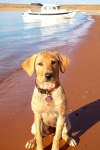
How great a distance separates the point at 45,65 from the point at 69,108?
1.98 metres

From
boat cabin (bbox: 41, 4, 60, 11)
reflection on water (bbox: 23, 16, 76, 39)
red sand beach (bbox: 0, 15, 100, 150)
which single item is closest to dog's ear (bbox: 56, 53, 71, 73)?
red sand beach (bbox: 0, 15, 100, 150)

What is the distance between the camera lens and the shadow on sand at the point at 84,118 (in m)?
5.44

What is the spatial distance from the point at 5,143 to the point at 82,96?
2.54 metres

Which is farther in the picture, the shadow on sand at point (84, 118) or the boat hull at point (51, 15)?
the boat hull at point (51, 15)

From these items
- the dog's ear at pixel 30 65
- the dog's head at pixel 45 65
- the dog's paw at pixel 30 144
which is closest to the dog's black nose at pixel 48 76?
the dog's head at pixel 45 65

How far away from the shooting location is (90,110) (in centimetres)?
623

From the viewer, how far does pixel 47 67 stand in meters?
4.51

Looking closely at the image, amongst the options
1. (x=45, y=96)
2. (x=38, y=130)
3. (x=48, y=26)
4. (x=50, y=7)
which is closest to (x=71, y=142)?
(x=38, y=130)

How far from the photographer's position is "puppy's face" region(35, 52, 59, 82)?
448cm

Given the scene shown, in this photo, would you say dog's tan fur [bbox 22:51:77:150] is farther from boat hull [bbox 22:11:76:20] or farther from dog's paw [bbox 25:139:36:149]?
boat hull [bbox 22:11:76:20]

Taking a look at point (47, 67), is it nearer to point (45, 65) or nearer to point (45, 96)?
point (45, 65)

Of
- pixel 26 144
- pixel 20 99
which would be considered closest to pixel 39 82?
pixel 26 144

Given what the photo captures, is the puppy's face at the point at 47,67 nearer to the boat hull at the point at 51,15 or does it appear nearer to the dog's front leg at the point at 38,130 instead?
the dog's front leg at the point at 38,130

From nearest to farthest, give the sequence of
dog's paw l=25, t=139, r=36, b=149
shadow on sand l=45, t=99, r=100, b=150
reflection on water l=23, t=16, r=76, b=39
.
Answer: dog's paw l=25, t=139, r=36, b=149 < shadow on sand l=45, t=99, r=100, b=150 < reflection on water l=23, t=16, r=76, b=39
